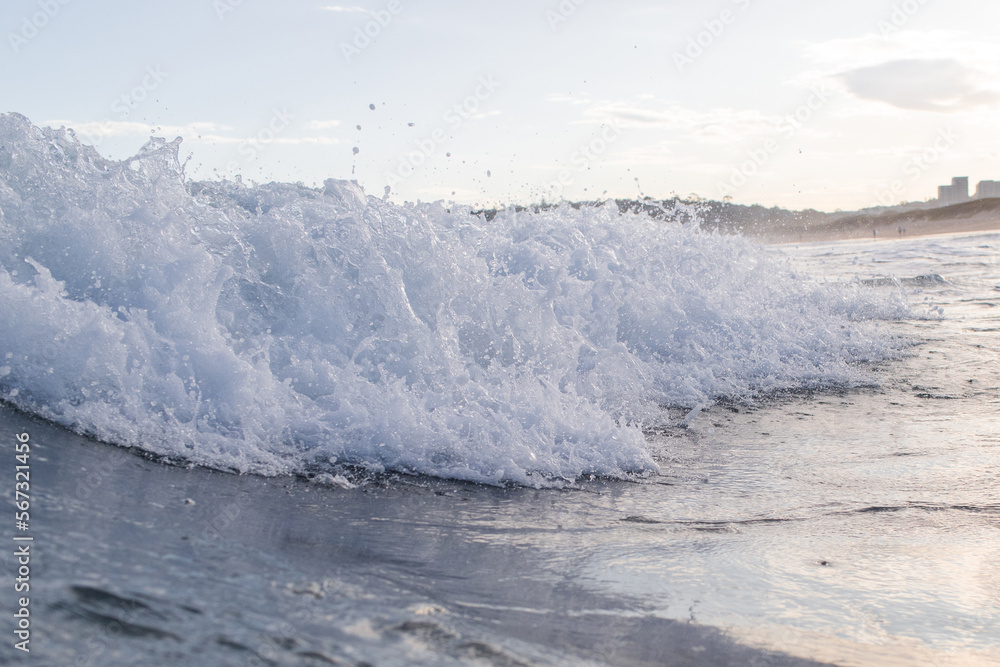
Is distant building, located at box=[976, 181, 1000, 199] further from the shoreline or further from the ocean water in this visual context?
the ocean water

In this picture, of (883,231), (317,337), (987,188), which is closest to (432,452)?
(317,337)

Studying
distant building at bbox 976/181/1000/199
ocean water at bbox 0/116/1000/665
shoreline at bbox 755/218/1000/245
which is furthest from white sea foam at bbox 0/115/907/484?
distant building at bbox 976/181/1000/199

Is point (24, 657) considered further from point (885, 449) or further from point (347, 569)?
point (885, 449)

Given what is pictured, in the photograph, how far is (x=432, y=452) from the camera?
3.63m

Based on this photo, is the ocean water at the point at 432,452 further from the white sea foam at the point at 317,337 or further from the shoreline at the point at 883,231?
the shoreline at the point at 883,231

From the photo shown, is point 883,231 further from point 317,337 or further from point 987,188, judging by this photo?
point 317,337

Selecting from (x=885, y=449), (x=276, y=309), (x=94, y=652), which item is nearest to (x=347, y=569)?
(x=94, y=652)

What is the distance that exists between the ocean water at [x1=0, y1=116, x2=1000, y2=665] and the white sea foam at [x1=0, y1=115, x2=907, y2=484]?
19 millimetres

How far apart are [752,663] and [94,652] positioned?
1579 millimetres

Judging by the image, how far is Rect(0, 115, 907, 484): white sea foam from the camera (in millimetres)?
3594

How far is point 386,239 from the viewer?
5.22m

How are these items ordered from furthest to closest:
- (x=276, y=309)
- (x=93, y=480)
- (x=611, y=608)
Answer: (x=276, y=309) → (x=93, y=480) → (x=611, y=608)

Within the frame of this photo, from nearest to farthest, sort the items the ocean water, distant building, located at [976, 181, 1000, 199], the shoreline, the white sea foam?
1. the ocean water
2. the white sea foam
3. the shoreline
4. distant building, located at [976, 181, 1000, 199]

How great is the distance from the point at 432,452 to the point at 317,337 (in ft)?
4.65
